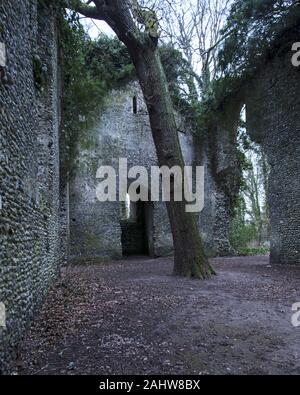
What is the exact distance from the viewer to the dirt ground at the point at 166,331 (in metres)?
3.23

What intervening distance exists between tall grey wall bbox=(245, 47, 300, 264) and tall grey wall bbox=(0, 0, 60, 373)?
23.5 feet

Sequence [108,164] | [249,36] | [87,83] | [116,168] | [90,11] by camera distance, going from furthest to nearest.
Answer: [116,168], [108,164], [87,83], [249,36], [90,11]

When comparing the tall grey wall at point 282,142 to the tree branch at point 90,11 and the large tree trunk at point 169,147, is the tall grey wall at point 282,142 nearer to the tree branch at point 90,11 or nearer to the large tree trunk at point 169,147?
the large tree trunk at point 169,147

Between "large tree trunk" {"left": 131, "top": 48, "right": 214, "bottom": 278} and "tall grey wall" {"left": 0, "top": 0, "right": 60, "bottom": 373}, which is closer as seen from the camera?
"tall grey wall" {"left": 0, "top": 0, "right": 60, "bottom": 373}

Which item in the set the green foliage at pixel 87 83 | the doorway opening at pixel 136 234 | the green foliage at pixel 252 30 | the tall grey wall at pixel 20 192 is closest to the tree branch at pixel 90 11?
the green foliage at pixel 87 83

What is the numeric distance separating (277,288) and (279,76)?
704 centimetres

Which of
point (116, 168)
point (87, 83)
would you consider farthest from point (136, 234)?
point (87, 83)

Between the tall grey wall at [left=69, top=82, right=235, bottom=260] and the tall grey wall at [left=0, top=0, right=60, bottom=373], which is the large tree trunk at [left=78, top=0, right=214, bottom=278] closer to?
the tall grey wall at [left=0, top=0, right=60, bottom=373]

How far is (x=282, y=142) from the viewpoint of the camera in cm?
1065

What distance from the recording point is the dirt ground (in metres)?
3.23

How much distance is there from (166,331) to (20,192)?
248cm

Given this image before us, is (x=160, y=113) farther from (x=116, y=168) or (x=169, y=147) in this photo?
(x=116, y=168)

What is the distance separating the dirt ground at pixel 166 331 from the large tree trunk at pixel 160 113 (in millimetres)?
1105

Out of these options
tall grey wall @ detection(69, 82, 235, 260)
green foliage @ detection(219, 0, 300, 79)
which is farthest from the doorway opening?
green foliage @ detection(219, 0, 300, 79)
